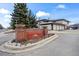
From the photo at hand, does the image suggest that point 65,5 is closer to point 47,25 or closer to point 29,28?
point 47,25

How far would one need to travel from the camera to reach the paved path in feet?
14.7

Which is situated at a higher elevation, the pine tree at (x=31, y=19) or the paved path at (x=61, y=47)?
the pine tree at (x=31, y=19)

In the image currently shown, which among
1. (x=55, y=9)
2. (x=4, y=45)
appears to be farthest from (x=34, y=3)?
(x=4, y=45)

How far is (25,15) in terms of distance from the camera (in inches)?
183

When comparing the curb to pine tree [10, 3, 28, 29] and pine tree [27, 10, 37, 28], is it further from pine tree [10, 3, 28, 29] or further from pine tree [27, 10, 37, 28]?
pine tree [10, 3, 28, 29]

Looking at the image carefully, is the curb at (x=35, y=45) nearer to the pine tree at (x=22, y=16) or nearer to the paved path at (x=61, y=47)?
the paved path at (x=61, y=47)

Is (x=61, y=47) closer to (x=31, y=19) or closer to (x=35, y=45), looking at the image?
(x=35, y=45)

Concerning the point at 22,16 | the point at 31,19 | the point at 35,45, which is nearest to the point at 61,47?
the point at 35,45

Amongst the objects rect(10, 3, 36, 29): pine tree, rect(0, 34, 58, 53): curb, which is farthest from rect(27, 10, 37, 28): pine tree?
rect(0, 34, 58, 53): curb

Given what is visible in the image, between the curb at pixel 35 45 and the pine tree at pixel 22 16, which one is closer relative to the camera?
the curb at pixel 35 45

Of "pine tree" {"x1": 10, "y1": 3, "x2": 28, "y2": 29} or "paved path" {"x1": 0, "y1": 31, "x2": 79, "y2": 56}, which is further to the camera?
"pine tree" {"x1": 10, "y1": 3, "x2": 28, "y2": 29}

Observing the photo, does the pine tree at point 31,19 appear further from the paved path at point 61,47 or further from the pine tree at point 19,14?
the paved path at point 61,47

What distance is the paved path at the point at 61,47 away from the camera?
447cm

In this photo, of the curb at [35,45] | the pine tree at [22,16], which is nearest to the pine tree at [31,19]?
the pine tree at [22,16]
